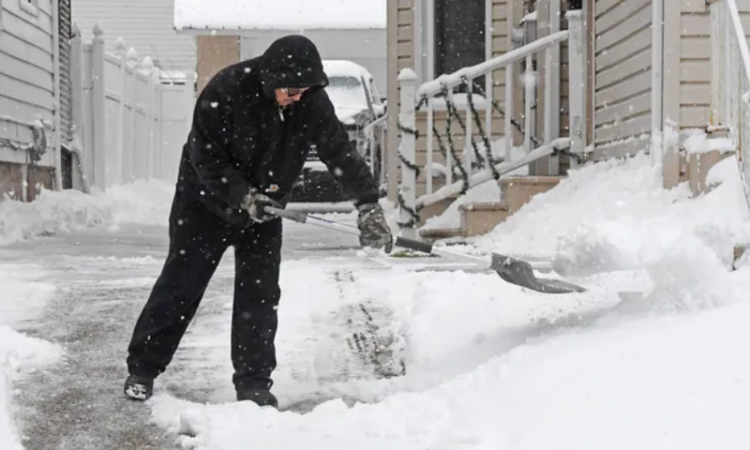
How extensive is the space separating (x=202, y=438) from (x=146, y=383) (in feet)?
2.25

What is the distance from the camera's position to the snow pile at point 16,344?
150 inches

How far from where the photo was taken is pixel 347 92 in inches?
727

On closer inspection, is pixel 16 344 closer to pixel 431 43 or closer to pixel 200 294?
pixel 200 294

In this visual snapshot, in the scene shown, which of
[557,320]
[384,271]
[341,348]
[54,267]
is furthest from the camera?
[54,267]

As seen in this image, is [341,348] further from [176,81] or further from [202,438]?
[176,81]

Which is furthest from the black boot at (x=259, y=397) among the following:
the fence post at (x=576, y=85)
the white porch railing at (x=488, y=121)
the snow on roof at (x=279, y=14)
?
the snow on roof at (x=279, y=14)

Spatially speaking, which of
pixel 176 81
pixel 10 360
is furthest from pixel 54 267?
pixel 176 81

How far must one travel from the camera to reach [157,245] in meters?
10.4

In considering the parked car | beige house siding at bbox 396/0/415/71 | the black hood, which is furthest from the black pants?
the parked car

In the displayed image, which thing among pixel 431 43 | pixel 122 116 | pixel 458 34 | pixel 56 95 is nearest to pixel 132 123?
pixel 122 116

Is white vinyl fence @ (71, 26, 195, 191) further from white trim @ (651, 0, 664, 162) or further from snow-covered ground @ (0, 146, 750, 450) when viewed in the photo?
snow-covered ground @ (0, 146, 750, 450)

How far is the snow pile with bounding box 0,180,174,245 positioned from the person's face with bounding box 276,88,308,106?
7065 mm

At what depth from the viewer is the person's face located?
153 inches

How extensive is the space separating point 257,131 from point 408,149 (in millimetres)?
6170
